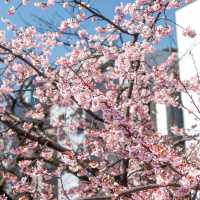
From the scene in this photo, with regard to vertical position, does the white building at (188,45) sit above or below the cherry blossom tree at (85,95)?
above

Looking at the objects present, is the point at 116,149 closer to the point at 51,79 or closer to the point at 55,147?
the point at 55,147

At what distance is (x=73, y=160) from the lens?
6785 mm

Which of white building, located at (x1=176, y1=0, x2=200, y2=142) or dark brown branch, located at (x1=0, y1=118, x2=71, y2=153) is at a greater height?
white building, located at (x1=176, y1=0, x2=200, y2=142)

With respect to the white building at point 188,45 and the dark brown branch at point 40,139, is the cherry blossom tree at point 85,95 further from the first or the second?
the white building at point 188,45

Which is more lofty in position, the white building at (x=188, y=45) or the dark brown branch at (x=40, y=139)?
the white building at (x=188, y=45)

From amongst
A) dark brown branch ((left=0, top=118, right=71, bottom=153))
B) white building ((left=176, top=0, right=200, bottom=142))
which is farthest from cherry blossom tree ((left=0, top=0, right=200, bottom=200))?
white building ((left=176, top=0, right=200, bottom=142))

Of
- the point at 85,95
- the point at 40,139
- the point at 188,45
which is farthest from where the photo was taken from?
the point at 188,45

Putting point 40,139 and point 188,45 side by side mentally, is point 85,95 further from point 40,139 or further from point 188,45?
point 188,45

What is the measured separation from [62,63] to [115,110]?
3.93 m

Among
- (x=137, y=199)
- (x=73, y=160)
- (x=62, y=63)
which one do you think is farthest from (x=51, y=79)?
(x=137, y=199)

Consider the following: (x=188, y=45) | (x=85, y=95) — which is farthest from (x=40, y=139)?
(x=188, y=45)

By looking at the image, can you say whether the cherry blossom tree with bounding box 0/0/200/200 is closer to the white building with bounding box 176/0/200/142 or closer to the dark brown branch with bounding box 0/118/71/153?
the dark brown branch with bounding box 0/118/71/153

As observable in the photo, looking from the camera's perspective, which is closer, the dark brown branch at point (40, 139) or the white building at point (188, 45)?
the dark brown branch at point (40, 139)

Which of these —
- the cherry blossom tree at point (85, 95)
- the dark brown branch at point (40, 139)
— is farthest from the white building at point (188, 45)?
the dark brown branch at point (40, 139)
